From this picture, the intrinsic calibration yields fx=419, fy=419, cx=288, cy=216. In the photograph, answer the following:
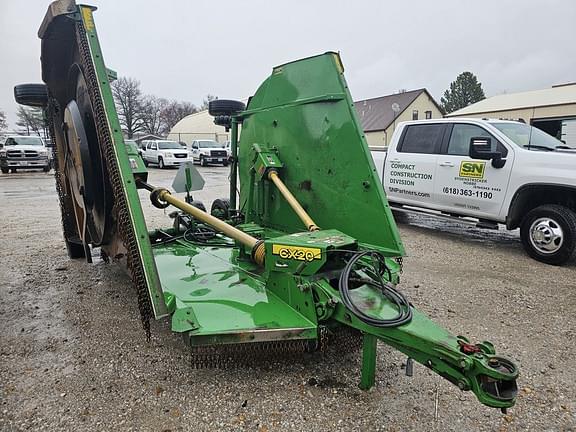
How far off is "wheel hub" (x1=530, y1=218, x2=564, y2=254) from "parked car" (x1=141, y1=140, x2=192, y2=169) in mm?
19882

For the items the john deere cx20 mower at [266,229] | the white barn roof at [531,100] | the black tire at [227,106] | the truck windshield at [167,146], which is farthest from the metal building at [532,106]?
the john deere cx20 mower at [266,229]

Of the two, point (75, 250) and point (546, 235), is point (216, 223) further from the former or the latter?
point (546, 235)

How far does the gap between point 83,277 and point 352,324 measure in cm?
333

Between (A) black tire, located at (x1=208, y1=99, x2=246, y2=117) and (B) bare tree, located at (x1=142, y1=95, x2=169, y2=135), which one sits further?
(B) bare tree, located at (x1=142, y1=95, x2=169, y2=135)

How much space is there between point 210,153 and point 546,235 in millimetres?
21264

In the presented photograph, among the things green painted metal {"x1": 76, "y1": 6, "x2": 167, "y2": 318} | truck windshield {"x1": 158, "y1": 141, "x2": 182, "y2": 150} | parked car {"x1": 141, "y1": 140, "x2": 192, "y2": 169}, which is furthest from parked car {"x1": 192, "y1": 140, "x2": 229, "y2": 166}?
green painted metal {"x1": 76, "y1": 6, "x2": 167, "y2": 318}

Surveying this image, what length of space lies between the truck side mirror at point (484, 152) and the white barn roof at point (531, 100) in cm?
1913

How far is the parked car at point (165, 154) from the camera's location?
2302 centimetres

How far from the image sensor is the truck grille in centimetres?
1841

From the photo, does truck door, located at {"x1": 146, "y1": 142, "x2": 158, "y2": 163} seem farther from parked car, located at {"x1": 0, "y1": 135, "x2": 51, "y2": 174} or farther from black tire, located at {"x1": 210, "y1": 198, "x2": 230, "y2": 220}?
black tire, located at {"x1": 210, "y1": 198, "x2": 230, "y2": 220}

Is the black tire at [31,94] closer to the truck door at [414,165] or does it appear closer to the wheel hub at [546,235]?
the truck door at [414,165]

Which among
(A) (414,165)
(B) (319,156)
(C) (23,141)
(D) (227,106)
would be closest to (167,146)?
(C) (23,141)

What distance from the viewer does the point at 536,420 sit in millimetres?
2193

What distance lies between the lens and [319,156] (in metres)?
3.53
